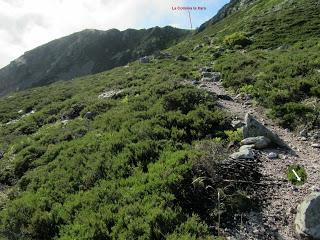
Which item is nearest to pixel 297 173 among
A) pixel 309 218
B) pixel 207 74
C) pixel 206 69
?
pixel 309 218

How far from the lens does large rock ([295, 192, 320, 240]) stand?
9.49 metres

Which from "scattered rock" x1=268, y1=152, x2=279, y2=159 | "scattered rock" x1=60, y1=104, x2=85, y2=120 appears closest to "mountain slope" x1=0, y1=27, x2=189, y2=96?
"scattered rock" x1=60, y1=104, x2=85, y2=120

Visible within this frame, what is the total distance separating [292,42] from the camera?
35.8 metres

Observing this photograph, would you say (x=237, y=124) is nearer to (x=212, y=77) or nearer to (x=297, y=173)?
(x=297, y=173)

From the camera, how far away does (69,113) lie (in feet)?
83.7

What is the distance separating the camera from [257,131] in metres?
15.1

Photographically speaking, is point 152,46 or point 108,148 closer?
point 108,148

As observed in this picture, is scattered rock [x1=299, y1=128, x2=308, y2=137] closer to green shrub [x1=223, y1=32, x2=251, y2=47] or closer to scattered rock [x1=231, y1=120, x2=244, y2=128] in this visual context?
scattered rock [x1=231, y1=120, x2=244, y2=128]

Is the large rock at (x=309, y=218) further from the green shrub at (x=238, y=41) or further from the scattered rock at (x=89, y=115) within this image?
the green shrub at (x=238, y=41)

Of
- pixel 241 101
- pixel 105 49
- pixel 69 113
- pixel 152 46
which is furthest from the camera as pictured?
pixel 105 49

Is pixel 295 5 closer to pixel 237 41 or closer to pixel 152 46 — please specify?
pixel 237 41

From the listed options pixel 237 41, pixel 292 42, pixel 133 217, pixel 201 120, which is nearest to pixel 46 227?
pixel 133 217

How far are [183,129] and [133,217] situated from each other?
6.55 metres

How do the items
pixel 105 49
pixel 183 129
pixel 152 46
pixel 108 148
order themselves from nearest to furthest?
1. pixel 108 148
2. pixel 183 129
3. pixel 152 46
4. pixel 105 49
